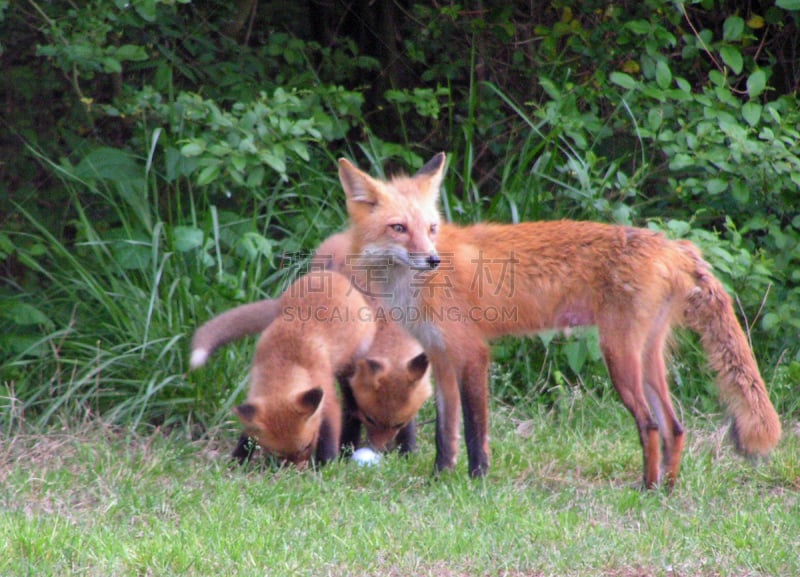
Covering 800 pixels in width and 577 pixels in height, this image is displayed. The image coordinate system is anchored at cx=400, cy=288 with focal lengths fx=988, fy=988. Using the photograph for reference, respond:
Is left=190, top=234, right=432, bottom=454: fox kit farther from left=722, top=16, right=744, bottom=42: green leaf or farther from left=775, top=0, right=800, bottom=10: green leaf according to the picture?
left=775, top=0, right=800, bottom=10: green leaf

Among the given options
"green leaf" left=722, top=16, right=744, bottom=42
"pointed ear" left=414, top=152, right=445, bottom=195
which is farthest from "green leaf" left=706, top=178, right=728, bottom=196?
"pointed ear" left=414, top=152, right=445, bottom=195

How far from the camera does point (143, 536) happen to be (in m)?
4.06

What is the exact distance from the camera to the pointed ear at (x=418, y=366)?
560 centimetres

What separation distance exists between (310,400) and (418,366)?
769mm

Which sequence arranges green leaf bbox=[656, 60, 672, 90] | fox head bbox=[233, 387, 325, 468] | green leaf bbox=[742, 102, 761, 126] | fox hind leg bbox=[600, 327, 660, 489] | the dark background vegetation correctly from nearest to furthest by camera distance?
fox hind leg bbox=[600, 327, 660, 489], fox head bbox=[233, 387, 325, 468], the dark background vegetation, green leaf bbox=[742, 102, 761, 126], green leaf bbox=[656, 60, 672, 90]

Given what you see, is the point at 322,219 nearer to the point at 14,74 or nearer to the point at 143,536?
the point at 14,74

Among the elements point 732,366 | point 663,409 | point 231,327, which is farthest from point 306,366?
point 732,366

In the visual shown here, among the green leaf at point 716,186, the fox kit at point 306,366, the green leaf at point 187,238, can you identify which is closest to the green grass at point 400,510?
the fox kit at point 306,366

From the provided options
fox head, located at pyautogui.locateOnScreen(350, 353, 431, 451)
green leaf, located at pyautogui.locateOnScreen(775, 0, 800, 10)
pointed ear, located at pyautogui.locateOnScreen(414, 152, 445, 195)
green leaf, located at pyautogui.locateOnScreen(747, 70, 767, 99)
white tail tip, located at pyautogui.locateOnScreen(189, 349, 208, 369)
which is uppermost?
green leaf, located at pyautogui.locateOnScreen(775, 0, 800, 10)

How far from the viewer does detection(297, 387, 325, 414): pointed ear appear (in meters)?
5.11

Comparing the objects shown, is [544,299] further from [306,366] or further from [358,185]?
[306,366]

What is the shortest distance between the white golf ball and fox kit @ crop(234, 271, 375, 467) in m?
0.14

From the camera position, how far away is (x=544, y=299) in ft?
16.9

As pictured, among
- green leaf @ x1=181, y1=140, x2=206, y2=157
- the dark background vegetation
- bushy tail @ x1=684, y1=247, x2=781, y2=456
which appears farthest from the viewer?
the dark background vegetation
